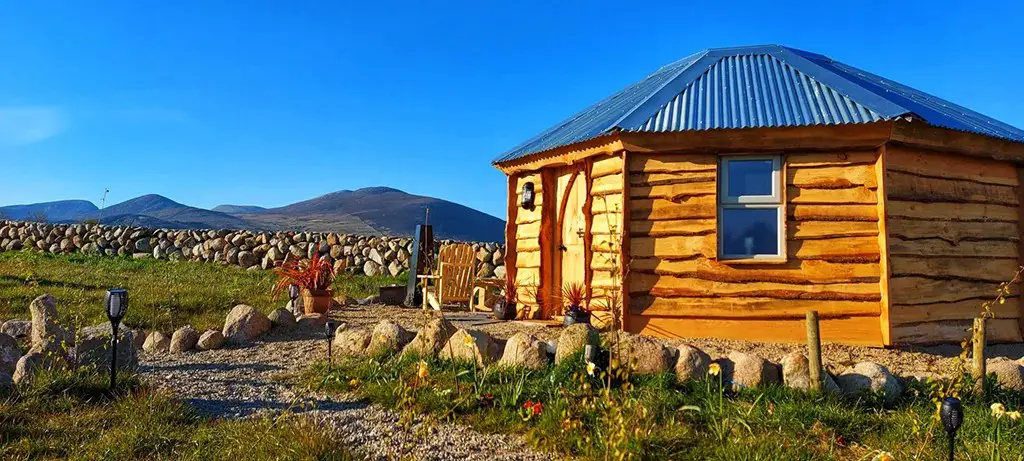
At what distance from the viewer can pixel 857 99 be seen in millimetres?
7570

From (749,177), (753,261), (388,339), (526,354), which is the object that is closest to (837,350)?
(753,261)

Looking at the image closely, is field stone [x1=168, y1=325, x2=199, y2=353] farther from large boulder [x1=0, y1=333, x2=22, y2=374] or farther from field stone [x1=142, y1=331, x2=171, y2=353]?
large boulder [x1=0, y1=333, x2=22, y2=374]

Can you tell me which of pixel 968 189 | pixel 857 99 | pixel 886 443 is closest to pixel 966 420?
pixel 886 443

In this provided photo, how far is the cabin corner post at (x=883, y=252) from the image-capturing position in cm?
721

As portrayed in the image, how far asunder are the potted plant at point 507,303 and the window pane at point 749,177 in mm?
3621

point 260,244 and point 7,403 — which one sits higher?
point 260,244

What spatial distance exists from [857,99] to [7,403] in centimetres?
846

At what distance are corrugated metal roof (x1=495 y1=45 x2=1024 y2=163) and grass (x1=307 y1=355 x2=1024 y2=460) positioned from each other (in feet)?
11.0

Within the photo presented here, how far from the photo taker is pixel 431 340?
231 inches

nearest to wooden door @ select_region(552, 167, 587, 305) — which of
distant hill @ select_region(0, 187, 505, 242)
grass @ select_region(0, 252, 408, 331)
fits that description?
grass @ select_region(0, 252, 408, 331)

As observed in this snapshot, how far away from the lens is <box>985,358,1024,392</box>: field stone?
5.30 m

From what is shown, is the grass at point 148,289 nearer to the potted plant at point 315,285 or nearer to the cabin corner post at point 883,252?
the potted plant at point 315,285

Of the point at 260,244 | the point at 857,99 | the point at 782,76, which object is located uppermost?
the point at 782,76

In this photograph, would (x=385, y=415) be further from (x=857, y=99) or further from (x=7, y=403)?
(x=857, y=99)
